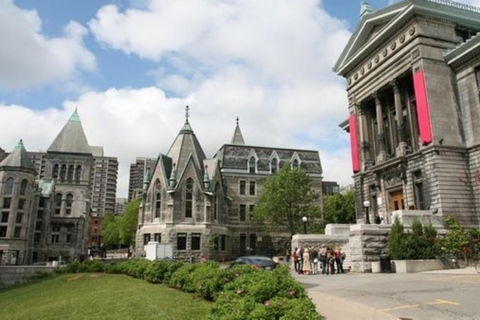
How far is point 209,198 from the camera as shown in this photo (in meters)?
50.7

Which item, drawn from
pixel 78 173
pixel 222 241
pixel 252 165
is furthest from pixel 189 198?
pixel 78 173

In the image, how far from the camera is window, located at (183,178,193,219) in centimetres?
4988

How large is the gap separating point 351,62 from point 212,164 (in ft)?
79.8

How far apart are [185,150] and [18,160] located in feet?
108

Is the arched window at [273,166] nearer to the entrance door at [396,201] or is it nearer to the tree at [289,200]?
the tree at [289,200]

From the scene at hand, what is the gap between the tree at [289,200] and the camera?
153 ft

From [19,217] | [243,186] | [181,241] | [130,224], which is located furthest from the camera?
[130,224]

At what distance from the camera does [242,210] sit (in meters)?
58.0

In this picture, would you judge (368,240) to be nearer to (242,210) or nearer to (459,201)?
(459,201)

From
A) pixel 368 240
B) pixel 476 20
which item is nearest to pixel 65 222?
pixel 368 240

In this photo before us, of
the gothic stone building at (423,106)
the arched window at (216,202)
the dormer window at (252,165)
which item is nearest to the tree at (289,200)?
the arched window at (216,202)

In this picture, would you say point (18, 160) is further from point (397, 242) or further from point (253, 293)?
point (253, 293)

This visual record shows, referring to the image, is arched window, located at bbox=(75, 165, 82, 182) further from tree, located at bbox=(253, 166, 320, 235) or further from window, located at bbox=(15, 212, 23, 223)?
tree, located at bbox=(253, 166, 320, 235)

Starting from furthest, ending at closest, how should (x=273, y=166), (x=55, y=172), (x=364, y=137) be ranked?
1. (x=55, y=172)
2. (x=273, y=166)
3. (x=364, y=137)
